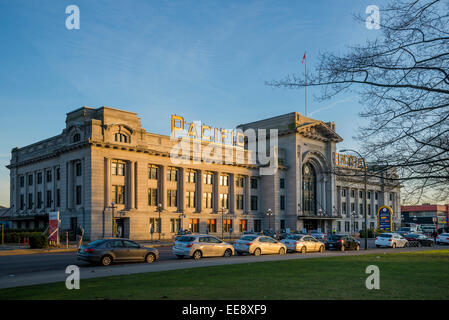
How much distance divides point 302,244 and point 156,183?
3168 cm

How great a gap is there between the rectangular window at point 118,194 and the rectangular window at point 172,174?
27.1 ft

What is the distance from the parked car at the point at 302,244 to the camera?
115 ft

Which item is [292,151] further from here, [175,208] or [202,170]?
[175,208]

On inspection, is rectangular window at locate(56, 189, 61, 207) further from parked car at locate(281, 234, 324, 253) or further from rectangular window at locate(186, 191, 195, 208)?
parked car at locate(281, 234, 324, 253)

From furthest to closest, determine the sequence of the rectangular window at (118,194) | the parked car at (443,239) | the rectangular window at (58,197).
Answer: the rectangular window at (58,197), the rectangular window at (118,194), the parked car at (443,239)

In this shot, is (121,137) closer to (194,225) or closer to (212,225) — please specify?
(194,225)

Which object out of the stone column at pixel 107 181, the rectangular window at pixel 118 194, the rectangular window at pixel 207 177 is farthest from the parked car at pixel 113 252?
the rectangular window at pixel 207 177

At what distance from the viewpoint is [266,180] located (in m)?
78.1

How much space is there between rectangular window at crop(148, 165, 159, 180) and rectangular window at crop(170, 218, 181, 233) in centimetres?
676

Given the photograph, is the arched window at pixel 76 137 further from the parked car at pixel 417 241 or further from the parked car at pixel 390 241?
the parked car at pixel 417 241

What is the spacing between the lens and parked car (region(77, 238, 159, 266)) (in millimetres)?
23359

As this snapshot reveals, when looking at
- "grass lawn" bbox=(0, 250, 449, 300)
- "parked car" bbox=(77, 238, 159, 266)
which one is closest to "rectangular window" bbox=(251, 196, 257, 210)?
"parked car" bbox=(77, 238, 159, 266)
